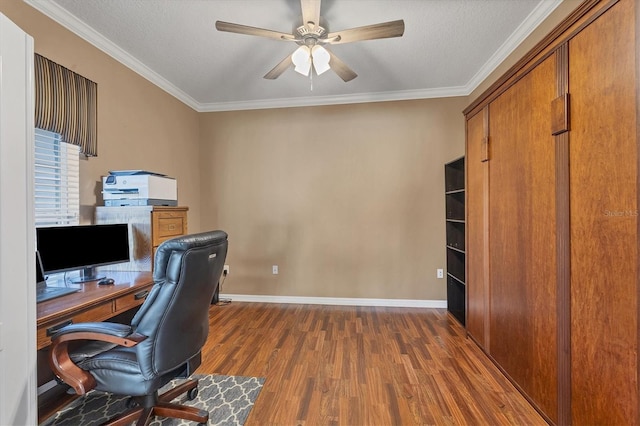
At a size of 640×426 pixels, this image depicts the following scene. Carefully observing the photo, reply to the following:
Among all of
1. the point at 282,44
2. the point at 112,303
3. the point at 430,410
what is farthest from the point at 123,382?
the point at 282,44

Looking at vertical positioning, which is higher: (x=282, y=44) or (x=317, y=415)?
(x=282, y=44)

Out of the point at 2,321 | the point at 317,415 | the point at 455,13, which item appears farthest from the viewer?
the point at 455,13

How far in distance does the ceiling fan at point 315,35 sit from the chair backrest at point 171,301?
149 centimetres

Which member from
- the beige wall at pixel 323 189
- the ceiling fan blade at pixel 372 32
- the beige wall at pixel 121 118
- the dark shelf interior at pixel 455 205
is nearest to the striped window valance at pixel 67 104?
the beige wall at pixel 121 118

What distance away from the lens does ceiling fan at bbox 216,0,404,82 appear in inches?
71.3

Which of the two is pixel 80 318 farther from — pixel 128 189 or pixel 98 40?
pixel 98 40

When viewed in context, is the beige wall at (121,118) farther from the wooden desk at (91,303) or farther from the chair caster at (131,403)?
the chair caster at (131,403)

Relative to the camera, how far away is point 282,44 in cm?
252

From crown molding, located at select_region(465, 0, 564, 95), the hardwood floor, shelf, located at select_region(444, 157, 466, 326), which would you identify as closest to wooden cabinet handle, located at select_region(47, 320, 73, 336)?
the hardwood floor

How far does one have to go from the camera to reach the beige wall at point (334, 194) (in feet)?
11.7

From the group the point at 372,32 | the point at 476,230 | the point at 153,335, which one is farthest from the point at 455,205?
the point at 153,335

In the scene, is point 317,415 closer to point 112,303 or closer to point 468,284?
point 112,303

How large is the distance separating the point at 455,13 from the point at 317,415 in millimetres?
3049

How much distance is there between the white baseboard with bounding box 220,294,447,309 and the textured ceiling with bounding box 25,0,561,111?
2684 millimetres
